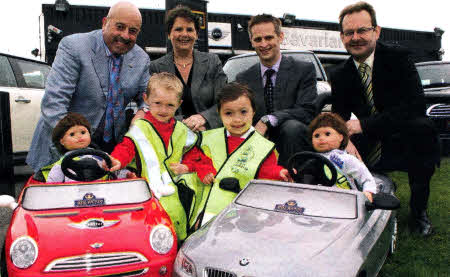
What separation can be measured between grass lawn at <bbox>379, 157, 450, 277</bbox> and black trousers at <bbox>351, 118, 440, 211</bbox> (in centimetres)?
28

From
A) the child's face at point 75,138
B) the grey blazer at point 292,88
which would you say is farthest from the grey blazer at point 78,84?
the grey blazer at point 292,88

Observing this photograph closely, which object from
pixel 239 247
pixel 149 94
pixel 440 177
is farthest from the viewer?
pixel 440 177

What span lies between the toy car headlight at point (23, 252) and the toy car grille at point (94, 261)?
111 millimetres

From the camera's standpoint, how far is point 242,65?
7215mm

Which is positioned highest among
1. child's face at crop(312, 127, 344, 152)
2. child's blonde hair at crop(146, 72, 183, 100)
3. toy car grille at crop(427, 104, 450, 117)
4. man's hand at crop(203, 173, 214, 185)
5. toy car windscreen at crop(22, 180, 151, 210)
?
child's blonde hair at crop(146, 72, 183, 100)

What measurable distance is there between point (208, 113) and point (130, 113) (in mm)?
883

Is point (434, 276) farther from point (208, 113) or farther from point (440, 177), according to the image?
point (440, 177)

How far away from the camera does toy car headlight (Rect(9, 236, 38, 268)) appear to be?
7.25 ft

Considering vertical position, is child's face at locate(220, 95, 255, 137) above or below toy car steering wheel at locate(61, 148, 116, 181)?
above

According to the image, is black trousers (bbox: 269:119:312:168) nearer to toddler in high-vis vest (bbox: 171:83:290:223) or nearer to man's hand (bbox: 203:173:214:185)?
toddler in high-vis vest (bbox: 171:83:290:223)

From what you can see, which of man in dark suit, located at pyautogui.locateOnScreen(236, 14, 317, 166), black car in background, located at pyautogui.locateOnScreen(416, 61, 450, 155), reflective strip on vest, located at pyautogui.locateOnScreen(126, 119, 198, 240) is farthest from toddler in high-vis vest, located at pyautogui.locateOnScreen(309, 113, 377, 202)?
black car in background, located at pyautogui.locateOnScreen(416, 61, 450, 155)

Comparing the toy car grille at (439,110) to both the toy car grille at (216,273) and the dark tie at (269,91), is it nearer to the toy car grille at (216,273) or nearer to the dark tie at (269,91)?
the dark tie at (269,91)

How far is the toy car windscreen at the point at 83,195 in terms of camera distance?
2.56 meters

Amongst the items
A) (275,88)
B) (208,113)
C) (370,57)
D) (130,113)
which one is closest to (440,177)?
(370,57)
